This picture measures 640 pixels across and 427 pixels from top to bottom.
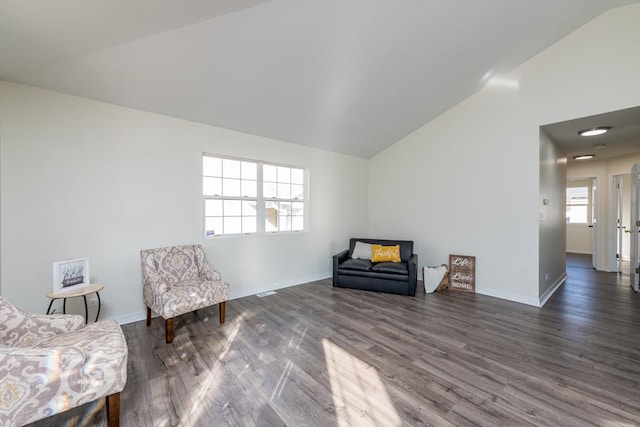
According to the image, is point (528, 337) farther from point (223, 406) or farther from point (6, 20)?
point (6, 20)

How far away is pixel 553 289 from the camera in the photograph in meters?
4.20

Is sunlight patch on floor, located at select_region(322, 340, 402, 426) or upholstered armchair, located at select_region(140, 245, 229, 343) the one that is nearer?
sunlight patch on floor, located at select_region(322, 340, 402, 426)

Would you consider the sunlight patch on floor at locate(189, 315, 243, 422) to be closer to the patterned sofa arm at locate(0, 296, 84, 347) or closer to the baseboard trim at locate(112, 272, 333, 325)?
the patterned sofa arm at locate(0, 296, 84, 347)

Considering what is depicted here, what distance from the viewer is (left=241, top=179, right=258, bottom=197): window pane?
162 inches

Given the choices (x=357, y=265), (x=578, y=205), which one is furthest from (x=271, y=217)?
(x=578, y=205)

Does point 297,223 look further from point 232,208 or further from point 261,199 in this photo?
point 232,208

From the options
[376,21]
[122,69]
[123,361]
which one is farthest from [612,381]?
[122,69]

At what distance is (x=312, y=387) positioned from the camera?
6.35 ft

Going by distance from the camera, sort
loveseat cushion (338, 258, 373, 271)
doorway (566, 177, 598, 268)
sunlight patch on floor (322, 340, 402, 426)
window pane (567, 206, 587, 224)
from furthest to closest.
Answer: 1. window pane (567, 206, 587, 224)
2. doorway (566, 177, 598, 268)
3. loveseat cushion (338, 258, 373, 271)
4. sunlight patch on floor (322, 340, 402, 426)

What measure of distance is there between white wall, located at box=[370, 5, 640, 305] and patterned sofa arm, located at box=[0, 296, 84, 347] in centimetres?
484

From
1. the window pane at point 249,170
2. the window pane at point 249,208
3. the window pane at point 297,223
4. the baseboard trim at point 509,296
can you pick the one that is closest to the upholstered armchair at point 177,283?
the window pane at point 249,208

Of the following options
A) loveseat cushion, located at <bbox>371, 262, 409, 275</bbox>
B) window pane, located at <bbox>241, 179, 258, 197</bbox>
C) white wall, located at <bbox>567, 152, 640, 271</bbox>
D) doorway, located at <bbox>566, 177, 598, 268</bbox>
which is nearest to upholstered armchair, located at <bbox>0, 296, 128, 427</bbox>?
window pane, located at <bbox>241, 179, 258, 197</bbox>

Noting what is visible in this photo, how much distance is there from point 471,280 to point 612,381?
2217mm

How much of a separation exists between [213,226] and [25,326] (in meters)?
2.17
